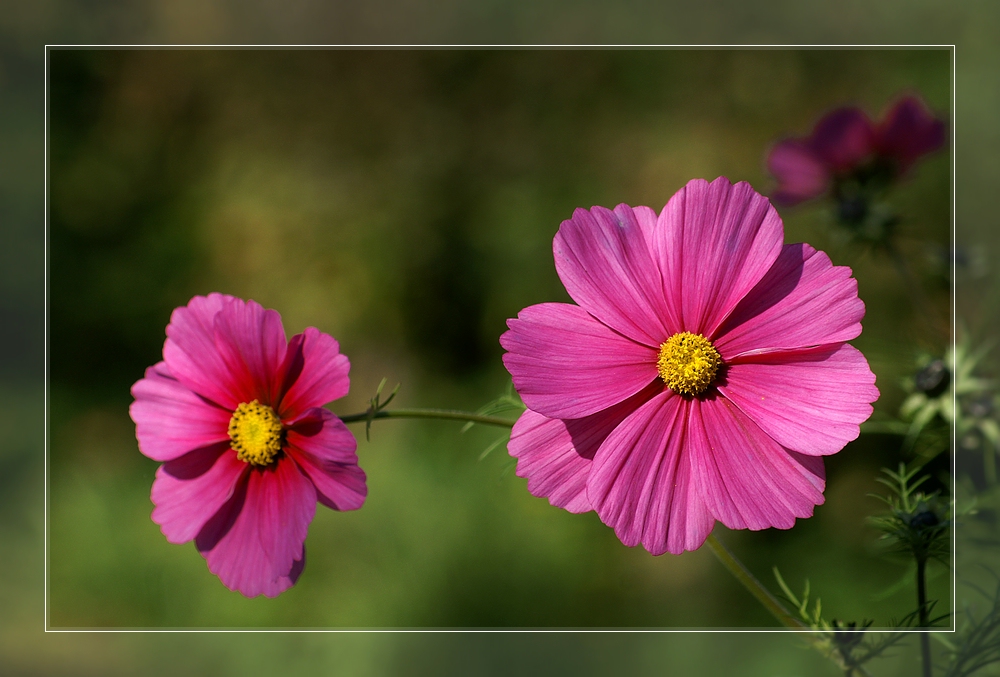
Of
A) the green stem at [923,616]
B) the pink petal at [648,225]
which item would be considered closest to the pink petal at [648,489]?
the pink petal at [648,225]

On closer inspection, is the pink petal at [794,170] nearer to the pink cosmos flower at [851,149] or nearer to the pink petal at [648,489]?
the pink cosmos flower at [851,149]

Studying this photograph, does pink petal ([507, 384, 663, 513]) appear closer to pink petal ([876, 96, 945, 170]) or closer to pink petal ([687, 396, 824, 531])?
pink petal ([687, 396, 824, 531])

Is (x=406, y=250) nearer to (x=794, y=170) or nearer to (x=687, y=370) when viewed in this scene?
(x=794, y=170)

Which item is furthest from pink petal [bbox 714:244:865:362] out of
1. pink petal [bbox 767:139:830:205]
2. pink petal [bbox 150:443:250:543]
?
pink petal [bbox 767:139:830:205]

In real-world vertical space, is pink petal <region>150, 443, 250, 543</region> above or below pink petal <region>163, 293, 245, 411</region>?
below

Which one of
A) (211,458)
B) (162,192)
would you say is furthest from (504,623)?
(162,192)

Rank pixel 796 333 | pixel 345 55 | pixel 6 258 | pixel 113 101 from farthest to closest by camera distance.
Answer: pixel 345 55 → pixel 113 101 → pixel 6 258 → pixel 796 333

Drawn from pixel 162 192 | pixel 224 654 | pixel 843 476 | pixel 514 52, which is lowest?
pixel 224 654

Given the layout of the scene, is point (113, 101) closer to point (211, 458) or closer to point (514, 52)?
point (514, 52)
